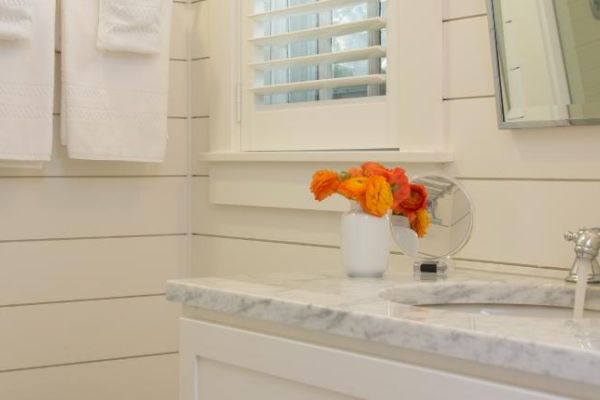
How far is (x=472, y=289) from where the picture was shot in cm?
139

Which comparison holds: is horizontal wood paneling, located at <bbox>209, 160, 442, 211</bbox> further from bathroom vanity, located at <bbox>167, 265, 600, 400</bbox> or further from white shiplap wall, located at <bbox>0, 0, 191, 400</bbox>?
bathroom vanity, located at <bbox>167, 265, 600, 400</bbox>

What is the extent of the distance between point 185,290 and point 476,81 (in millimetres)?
622

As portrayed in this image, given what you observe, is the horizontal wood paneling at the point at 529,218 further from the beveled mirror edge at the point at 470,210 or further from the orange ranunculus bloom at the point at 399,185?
the orange ranunculus bloom at the point at 399,185

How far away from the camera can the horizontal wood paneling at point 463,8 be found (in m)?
1.59

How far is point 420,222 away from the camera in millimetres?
1538

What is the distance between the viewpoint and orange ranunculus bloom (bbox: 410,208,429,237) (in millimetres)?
1536

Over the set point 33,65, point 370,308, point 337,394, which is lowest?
point 337,394

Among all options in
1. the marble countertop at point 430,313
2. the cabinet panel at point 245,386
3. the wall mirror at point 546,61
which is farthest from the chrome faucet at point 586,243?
the cabinet panel at point 245,386

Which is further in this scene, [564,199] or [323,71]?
[323,71]

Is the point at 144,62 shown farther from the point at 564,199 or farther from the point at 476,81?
the point at 564,199

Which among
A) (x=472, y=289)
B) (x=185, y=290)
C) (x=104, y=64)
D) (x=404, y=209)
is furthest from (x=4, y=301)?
(x=472, y=289)

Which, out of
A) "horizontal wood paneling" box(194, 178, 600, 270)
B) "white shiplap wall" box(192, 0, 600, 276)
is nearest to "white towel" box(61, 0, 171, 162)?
"white shiplap wall" box(192, 0, 600, 276)

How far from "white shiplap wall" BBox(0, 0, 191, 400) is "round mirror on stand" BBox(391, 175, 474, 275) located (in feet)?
2.54

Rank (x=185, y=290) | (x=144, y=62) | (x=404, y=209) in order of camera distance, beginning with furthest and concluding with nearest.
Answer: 1. (x=144, y=62)
2. (x=404, y=209)
3. (x=185, y=290)
